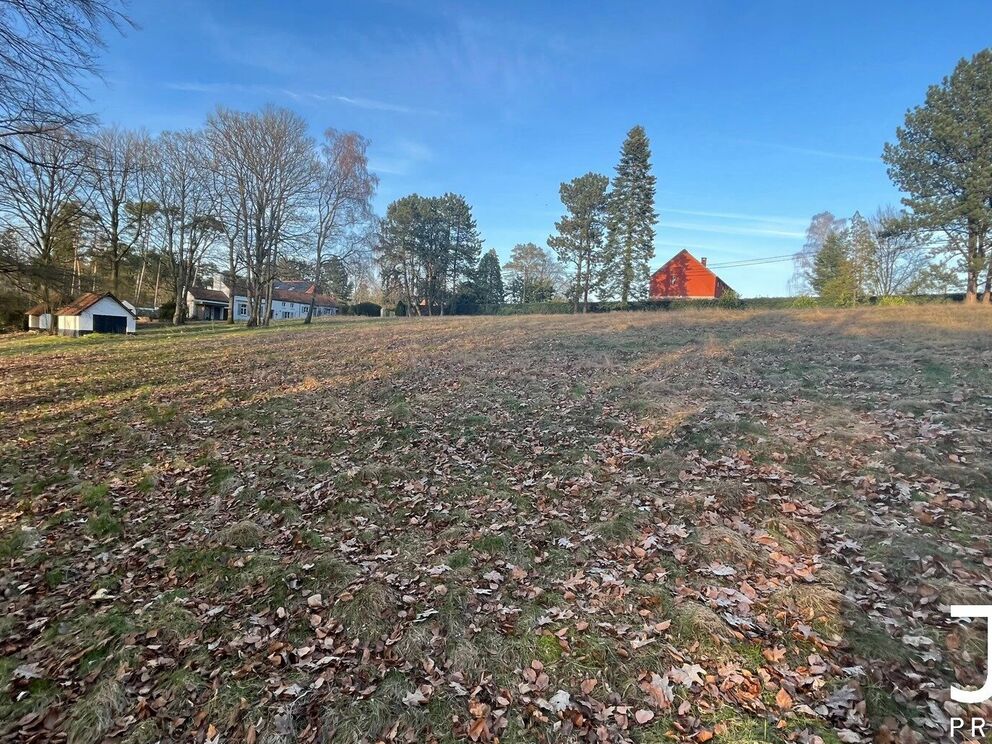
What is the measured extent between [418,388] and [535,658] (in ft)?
25.5

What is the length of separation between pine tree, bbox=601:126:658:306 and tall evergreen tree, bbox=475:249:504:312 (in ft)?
59.7

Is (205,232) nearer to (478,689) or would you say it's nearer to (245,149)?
(245,149)

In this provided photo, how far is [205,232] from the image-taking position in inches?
1277

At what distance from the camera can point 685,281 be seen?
139 ft

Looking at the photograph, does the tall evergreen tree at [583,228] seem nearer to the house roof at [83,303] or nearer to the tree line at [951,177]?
the tree line at [951,177]

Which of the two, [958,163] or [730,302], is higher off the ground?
[958,163]

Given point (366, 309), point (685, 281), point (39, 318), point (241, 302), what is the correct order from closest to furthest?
point (39, 318) < point (685, 281) < point (241, 302) < point (366, 309)

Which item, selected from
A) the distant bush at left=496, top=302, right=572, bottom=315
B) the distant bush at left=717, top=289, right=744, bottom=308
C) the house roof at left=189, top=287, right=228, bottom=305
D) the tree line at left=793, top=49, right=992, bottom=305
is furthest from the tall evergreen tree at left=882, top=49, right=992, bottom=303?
the house roof at left=189, top=287, right=228, bottom=305

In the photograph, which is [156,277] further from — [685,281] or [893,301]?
[893,301]

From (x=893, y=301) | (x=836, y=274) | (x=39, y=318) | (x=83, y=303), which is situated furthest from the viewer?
(x=836, y=274)

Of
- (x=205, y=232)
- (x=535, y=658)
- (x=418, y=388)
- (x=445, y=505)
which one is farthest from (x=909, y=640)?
(x=205, y=232)

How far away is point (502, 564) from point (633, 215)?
39.9 metres

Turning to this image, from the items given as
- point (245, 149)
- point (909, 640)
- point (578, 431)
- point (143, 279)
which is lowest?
point (909, 640)

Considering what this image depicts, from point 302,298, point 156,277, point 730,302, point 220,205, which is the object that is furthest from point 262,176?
point 302,298
